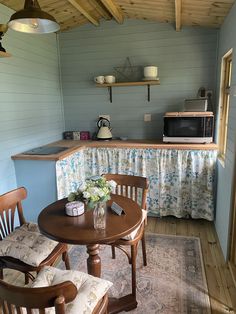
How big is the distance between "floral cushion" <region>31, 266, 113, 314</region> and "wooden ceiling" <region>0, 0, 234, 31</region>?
2.36 meters

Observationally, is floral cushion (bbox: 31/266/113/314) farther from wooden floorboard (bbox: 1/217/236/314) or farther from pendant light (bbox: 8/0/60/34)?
pendant light (bbox: 8/0/60/34)

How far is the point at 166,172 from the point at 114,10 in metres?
1.96

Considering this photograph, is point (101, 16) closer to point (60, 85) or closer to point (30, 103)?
point (60, 85)

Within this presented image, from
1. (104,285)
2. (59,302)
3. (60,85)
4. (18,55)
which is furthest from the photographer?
(60,85)

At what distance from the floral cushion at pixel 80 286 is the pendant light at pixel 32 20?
4.80 feet

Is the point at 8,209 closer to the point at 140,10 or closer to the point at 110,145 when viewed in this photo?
the point at 110,145

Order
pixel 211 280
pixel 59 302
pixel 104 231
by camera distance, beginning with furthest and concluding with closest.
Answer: pixel 211 280
pixel 104 231
pixel 59 302

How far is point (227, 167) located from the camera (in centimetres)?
225

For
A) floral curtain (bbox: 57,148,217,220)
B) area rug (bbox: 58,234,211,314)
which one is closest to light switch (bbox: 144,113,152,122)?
floral curtain (bbox: 57,148,217,220)

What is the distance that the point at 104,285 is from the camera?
1.32m

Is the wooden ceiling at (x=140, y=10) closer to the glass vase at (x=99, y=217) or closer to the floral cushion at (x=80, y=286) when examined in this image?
the glass vase at (x=99, y=217)

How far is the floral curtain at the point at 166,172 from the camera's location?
2.87m

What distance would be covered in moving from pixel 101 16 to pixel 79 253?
2.91m

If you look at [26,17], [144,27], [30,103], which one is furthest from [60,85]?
[26,17]
